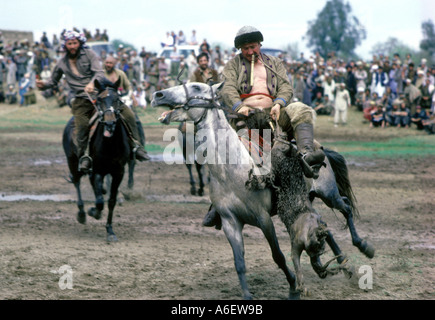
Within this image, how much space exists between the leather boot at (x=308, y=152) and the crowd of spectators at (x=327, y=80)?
58.9 feet

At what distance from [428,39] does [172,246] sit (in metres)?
44.6

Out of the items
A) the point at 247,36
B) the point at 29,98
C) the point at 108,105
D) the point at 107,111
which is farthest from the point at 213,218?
the point at 29,98

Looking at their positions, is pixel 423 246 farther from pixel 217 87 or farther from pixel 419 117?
pixel 419 117

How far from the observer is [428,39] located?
161 feet

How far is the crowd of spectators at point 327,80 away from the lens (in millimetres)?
28531

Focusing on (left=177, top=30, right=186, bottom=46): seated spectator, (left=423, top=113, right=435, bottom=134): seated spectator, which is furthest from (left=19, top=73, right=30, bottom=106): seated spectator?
(left=423, top=113, right=435, bottom=134): seated spectator

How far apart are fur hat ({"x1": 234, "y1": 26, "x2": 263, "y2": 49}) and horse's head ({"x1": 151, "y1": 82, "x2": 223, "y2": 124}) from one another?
0.78m

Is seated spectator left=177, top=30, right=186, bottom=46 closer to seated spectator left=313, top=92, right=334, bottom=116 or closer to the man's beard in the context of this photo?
seated spectator left=313, top=92, right=334, bottom=116

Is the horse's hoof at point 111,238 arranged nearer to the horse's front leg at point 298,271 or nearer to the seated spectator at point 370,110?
the horse's front leg at point 298,271

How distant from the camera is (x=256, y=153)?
6605mm

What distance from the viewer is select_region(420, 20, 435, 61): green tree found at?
159 feet

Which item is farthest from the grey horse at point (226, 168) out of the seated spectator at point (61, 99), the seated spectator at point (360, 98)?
the seated spectator at point (61, 99)
